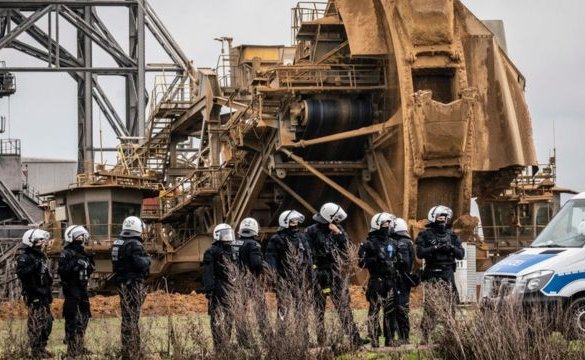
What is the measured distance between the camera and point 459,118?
42156 millimetres

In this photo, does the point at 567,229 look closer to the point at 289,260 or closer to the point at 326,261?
the point at 326,261

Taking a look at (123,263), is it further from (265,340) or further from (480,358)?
(480,358)

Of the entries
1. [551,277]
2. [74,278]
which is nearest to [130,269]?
[74,278]

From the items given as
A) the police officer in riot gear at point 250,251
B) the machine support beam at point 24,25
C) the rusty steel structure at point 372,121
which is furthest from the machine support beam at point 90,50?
the police officer in riot gear at point 250,251

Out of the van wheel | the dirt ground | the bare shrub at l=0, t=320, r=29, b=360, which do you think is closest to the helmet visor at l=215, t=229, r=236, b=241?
the bare shrub at l=0, t=320, r=29, b=360

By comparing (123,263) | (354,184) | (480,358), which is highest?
(354,184)

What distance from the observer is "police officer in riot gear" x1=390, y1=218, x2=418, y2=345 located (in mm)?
25156

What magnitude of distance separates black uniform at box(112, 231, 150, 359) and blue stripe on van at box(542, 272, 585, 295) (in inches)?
245

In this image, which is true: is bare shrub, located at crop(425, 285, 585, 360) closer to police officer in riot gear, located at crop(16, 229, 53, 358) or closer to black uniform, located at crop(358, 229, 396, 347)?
black uniform, located at crop(358, 229, 396, 347)

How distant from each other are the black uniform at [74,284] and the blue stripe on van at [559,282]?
23.7 feet

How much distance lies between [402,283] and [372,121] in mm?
19902

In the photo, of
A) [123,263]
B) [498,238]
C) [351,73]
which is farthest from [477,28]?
[123,263]

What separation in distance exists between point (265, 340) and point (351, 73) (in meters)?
22.6

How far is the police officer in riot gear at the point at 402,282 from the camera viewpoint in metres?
25.2
